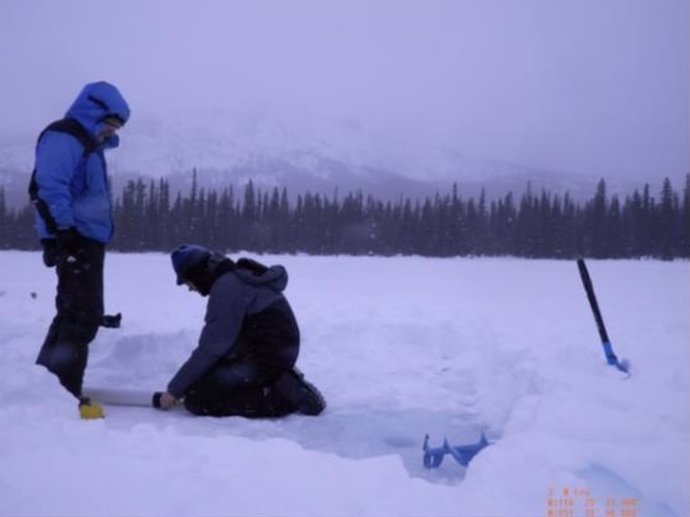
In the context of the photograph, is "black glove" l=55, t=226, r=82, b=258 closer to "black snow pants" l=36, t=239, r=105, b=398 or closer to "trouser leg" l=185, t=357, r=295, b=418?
"black snow pants" l=36, t=239, r=105, b=398

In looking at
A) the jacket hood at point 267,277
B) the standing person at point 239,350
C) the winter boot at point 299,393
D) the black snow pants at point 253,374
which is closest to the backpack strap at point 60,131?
the standing person at point 239,350

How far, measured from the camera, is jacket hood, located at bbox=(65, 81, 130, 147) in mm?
3748

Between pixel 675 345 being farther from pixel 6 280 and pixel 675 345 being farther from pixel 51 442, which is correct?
pixel 6 280

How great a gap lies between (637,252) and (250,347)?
208 feet

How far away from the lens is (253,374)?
3.86 m

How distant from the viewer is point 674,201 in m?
59.5

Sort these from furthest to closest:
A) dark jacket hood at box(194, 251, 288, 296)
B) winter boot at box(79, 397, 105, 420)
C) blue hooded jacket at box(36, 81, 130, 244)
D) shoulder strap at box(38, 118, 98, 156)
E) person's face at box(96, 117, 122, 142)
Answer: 1. dark jacket hood at box(194, 251, 288, 296)
2. person's face at box(96, 117, 122, 142)
3. shoulder strap at box(38, 118, 98, 156)
4. blue hooded jacket at box(36, 81, 130, 244)
5. winter boot at box(79, 397, 105, 420)

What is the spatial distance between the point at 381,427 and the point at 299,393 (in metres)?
0.59

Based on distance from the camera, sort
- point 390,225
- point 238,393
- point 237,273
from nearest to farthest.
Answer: point 238,393
point 237,273
point 390,225

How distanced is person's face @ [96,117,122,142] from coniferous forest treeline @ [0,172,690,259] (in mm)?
56366

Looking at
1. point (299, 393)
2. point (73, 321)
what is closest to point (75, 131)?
point (73, 321)

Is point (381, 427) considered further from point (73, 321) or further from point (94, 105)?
point (94, 105)

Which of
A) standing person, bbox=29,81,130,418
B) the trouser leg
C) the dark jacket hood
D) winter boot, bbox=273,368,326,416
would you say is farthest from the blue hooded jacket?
winter boot, bbox=273,368,326,416

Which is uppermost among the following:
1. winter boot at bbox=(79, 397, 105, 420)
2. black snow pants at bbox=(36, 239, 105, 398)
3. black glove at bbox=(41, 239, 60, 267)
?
black glove at bbox=(41, 239, 60, 267)
